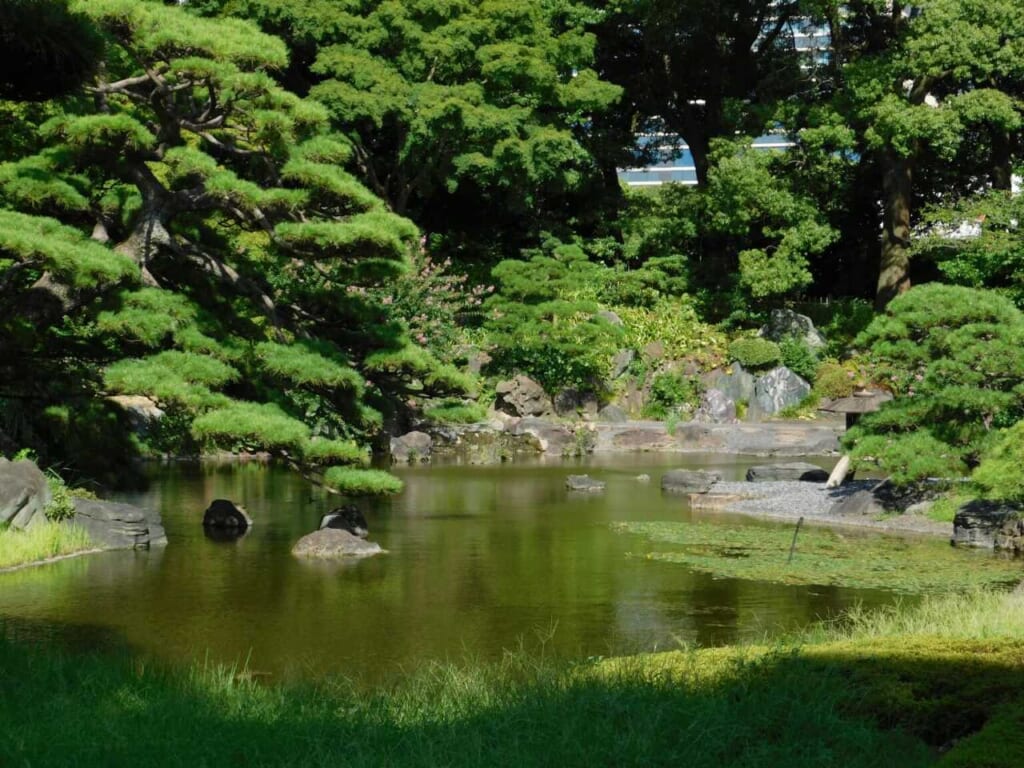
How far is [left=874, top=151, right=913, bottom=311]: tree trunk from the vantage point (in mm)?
27984

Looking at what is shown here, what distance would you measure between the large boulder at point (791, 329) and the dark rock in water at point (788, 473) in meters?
9.50

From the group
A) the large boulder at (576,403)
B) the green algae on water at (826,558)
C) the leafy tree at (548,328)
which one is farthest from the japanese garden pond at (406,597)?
the leafy tree at (548,328)

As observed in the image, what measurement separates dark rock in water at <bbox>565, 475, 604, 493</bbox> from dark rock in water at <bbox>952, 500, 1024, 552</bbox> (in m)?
6.56

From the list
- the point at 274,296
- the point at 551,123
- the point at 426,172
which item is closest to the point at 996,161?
→ the point at 551,123

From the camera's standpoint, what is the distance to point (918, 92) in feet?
87.0

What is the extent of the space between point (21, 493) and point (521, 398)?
16.6 metres

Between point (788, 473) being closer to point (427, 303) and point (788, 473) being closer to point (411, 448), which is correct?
point (411, 448)

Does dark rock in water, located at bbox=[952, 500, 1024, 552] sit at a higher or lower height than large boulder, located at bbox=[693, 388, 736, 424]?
higher

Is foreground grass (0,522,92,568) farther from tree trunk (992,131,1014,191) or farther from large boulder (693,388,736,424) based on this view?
tree trunk (992,131,1014,191)

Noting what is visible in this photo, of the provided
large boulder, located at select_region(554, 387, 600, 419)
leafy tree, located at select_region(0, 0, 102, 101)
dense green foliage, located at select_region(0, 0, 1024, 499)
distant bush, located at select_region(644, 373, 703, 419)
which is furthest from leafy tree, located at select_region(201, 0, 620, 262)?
leafy tree, located at select_region(0, 0, 102, 101)

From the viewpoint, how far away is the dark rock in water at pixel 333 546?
12.3 meters

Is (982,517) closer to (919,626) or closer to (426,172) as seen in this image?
(919,626)

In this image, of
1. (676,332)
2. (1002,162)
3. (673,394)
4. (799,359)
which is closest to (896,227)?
(1002,162)

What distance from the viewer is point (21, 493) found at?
37.6 feet
